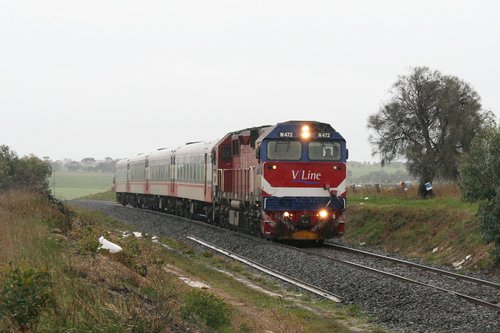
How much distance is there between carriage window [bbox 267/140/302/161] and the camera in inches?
931

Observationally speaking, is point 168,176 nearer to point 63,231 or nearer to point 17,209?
point 17,209

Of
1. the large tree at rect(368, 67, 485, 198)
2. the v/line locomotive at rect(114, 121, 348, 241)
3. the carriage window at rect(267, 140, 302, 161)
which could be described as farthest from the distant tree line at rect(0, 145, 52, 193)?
the carriage window at rect(267, 140, 302, 161)

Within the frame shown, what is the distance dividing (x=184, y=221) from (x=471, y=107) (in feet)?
Result: 82.2

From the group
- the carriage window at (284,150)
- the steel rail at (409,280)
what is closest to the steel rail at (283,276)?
the steel rail at (409,280)

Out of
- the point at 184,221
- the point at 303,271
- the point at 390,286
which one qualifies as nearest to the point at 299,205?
the point at 303,271

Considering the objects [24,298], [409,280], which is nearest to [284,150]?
[409,280]

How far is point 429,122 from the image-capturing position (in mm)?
53219

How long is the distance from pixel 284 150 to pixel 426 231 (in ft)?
17.9

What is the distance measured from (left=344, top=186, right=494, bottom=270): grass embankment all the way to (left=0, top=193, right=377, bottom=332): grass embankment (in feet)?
20.6

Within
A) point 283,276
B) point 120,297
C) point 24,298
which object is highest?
point 24,298

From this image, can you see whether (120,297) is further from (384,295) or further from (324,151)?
(324,151)

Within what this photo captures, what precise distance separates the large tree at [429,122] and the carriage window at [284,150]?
28.0 metres

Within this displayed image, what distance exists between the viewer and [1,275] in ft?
32.0

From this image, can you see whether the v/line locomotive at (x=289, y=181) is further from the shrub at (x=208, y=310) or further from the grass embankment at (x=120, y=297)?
the shrub at (x=208, y=310)
